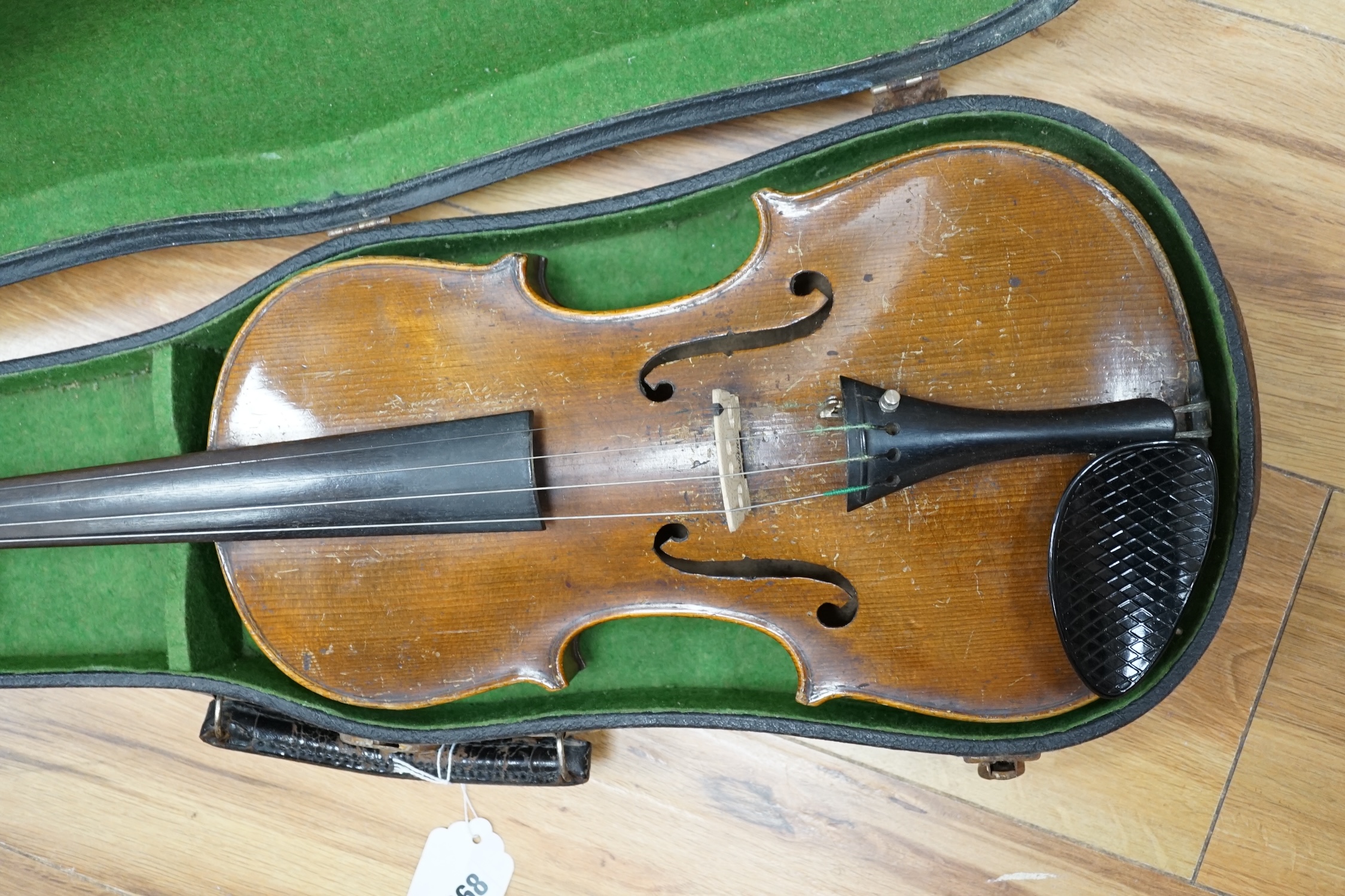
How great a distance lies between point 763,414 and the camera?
1.26m

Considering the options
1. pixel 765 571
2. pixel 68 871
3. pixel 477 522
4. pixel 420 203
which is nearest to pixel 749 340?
pixel 765 571

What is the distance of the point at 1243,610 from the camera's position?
157cm

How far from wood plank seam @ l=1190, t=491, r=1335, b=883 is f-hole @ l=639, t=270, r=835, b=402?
1065 millimetres

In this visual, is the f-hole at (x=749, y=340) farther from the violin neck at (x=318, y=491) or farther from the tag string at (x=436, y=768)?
the tag string at (x=436, y=768)

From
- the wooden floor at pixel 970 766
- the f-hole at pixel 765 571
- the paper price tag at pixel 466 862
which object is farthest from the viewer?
the paper price tag at pixel 466 862

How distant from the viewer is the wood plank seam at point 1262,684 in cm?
154

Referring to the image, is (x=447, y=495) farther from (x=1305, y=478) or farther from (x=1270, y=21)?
(x=1270, y=21)

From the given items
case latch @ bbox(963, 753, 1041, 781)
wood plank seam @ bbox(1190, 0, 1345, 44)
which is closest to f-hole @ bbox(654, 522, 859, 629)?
case latch @ bbox(963, 753, 1041, 781)

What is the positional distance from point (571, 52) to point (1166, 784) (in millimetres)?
1770

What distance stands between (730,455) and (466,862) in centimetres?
117

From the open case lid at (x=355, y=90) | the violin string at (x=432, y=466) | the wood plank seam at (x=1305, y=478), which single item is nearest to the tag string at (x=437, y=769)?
the violin string at (x=432, y=466)

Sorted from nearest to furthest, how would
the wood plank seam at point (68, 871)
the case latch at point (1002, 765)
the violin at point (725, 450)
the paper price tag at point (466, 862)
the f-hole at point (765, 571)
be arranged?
the violin at point (725, 450) < the f-hole at point (765, 571) < the case latch at point (1002, 765) < the paper price tag at point (466, 862) < the wood plank seam at point (68, 871)

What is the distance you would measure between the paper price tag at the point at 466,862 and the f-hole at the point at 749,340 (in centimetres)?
107

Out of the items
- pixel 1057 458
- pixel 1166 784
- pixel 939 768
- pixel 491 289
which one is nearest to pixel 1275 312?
pixel 1057 458
